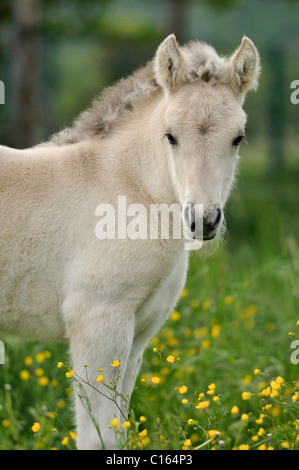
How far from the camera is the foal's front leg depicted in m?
3.45

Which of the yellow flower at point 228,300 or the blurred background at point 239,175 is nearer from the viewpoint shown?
the blurred background at point 239,175

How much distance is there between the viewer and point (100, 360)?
11.4 feet

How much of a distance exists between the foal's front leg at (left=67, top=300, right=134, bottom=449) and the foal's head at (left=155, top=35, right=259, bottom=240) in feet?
2.28

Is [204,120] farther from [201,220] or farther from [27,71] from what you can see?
[27,71]

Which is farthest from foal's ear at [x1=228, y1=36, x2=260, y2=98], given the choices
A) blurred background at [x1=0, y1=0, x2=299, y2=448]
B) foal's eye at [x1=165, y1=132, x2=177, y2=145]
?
blurred background at [x1=0, y1=0, x2=299, y2=448]

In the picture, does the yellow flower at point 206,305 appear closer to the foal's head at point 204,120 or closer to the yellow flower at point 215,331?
the yellow flower at point 215,331

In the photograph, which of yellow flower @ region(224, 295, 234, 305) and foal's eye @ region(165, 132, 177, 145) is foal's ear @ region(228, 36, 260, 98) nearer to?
foal's eye @ region(165, 132, 177, 145)

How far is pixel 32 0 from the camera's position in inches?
309

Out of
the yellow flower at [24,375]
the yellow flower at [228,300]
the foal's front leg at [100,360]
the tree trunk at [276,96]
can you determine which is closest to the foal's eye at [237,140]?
the foal's front leg at [100,360]

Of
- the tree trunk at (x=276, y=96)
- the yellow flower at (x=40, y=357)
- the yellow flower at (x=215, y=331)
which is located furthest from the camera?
the tree trunk at (x=276, y=96)

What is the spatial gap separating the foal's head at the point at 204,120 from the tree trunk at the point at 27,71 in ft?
16.2

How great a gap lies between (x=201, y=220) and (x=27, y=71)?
5939 millimetres

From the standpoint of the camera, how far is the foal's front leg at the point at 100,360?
3.45m

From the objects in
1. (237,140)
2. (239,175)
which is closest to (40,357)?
(239,175)
